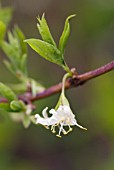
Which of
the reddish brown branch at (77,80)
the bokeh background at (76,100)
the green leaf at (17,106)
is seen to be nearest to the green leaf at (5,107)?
the green leaf at (17,106)

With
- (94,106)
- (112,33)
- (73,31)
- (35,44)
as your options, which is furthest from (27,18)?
(35,44)

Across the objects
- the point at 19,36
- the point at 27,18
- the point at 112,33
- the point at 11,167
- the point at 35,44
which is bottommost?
the point at 11,167

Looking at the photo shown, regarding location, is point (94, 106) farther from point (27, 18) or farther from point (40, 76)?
point (27, 18)

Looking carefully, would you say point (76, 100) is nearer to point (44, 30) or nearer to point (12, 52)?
point (12, 52)

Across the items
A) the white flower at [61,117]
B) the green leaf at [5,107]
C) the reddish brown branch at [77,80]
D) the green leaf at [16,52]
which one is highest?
the green leaf at [16,52]

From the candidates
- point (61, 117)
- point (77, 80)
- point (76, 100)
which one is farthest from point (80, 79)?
point (76, 100)

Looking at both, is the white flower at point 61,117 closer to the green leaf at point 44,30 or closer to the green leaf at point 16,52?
the green leaf at point 44,30
